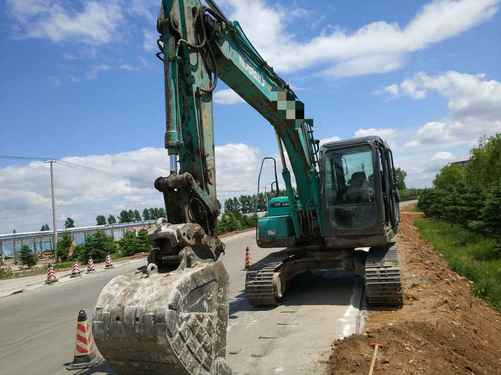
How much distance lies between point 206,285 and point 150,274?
1.82 ft

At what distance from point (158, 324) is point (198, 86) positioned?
3115 millimetres

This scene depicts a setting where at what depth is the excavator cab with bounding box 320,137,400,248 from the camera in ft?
27.4

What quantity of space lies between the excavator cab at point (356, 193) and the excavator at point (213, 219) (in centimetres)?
2

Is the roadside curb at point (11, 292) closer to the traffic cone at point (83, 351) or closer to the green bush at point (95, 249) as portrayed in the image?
the green bush at point (95, 249)

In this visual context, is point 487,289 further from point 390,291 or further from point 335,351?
point 335,351

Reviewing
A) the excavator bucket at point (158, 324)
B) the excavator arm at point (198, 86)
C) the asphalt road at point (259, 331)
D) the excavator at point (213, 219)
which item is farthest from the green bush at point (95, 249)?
the excavator bucket at point (158, 324)

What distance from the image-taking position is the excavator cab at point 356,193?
836 centimetres

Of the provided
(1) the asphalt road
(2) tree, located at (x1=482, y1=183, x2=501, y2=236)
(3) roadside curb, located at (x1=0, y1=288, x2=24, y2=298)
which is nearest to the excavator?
(1) the asphalt road

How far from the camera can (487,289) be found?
31.1 feet

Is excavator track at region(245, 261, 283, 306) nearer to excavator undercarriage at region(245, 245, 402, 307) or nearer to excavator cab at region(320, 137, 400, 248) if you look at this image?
excavator undercarriage at region(245, 245, 402, 307)

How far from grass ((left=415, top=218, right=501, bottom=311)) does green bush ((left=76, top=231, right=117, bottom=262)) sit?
2004 centimetres

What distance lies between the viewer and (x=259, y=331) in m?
7.04

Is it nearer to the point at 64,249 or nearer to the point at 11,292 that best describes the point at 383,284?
the point at 11,292

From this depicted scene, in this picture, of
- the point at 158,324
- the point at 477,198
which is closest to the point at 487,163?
the point at 477,198
